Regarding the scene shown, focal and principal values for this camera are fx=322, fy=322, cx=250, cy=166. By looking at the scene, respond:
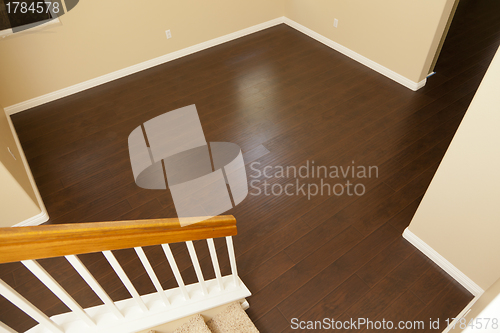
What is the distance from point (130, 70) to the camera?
13.2 ft

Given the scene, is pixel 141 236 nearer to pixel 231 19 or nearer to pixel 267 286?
pixel 267 286

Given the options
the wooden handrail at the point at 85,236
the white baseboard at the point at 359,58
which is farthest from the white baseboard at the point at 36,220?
the white baseboard at the point at 359,58

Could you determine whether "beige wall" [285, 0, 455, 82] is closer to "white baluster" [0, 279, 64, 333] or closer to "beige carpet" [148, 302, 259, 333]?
"beige carpet" [148, 302, 259, 333]

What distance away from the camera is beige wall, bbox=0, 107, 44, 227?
224cm

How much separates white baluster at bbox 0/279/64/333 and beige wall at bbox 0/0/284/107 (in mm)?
3202

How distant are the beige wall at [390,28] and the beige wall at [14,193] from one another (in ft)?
12.4

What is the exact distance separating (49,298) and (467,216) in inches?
105

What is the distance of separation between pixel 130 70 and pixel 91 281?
11.3ft

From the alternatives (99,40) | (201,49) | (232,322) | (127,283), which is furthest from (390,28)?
(127,283)

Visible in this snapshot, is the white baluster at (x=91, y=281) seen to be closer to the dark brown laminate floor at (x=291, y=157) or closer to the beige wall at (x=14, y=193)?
the dark brown laminate floor at (x=291, y=157)

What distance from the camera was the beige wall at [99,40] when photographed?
3.36 m

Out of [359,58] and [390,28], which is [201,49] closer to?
[359,58]

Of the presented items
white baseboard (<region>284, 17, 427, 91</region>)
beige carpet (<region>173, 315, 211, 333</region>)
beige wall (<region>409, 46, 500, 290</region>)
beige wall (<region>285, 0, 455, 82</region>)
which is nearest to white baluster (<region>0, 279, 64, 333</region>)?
beige carpet (<region>173, 315, 211, 333</region>)

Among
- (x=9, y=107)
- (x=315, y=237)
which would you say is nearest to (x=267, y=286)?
(x=315, y=237)
